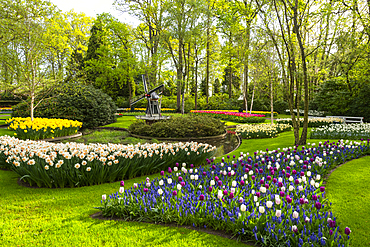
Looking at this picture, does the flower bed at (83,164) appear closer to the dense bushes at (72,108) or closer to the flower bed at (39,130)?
the flower bed at (39,130)

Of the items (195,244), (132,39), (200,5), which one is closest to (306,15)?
(195,244)

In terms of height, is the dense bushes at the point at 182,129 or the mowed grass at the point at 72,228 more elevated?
the dense bushes at the point at 182,129

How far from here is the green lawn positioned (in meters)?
2.75

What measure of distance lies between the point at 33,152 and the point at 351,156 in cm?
781

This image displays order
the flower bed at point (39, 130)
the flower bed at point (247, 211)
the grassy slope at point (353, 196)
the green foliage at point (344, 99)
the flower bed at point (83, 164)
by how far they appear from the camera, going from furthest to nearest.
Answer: the green foliage at point (344, 99)
the flower bed at point (39, 130)
the flower bed at point (83, 164)
the grassy slope at point (353, 196)
the flower bed at point (247, 211)

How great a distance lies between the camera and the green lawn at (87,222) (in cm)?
275

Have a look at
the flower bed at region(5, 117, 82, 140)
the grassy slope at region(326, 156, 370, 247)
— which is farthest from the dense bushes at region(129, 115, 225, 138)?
the grassy slope at region(326, 156, 370, 247)

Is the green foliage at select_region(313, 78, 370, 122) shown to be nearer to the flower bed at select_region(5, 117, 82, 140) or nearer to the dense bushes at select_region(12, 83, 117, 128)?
the dense bushes at select_region(12, 83, 117, 128)

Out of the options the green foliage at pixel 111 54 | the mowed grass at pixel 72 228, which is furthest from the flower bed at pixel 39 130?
the green foliage at pixel 111 54

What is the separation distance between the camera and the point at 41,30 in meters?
10.5

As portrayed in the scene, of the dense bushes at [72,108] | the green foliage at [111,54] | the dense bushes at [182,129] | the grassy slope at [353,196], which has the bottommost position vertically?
the grassy slope at [353,196]

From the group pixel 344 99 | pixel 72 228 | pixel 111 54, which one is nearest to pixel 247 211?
pixel 72 228

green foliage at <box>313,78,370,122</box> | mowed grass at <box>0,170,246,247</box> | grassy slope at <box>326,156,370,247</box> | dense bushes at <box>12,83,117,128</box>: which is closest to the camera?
mowed grass at <box>0,170,246,247</box>

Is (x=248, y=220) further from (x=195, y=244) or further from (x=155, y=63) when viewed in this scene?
(x=155, y=63)
